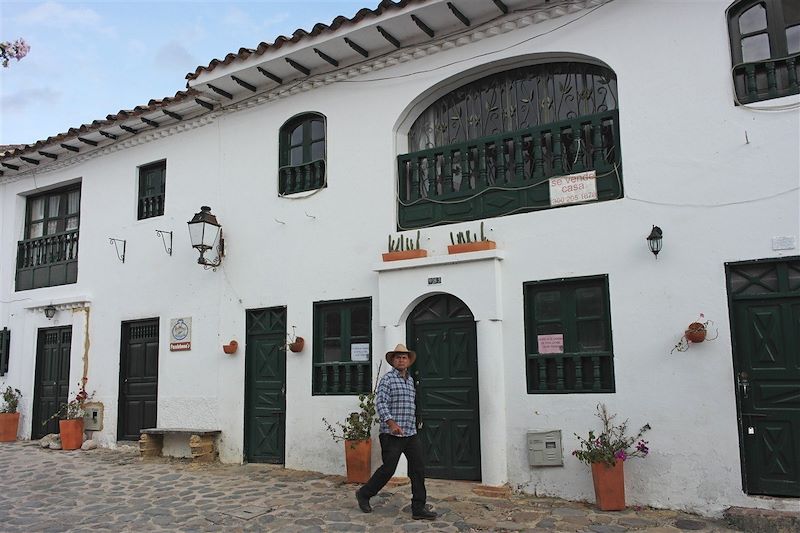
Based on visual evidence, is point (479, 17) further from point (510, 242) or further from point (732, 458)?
point (732, 458)

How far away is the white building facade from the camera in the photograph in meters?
6.55

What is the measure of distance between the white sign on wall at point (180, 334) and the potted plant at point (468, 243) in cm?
487

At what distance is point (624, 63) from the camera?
738cm

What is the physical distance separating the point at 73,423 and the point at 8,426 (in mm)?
2066

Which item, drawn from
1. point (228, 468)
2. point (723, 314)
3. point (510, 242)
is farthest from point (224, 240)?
point (723, 314)

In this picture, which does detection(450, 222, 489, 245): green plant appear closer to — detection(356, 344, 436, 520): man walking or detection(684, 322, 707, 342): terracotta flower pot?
detection(356, 344, 436, 520): man walking

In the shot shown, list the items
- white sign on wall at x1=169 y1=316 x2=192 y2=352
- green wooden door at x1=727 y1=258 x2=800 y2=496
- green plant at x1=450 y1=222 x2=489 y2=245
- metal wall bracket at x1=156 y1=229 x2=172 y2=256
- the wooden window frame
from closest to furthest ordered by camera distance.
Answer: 1. green wooden door at x1=727 y1=258 x2=800 y2=496
2. green plant at x1=450 y1=222 x2=489 y2=245
3. white sign on wall at x1=169 y1=316 x2=192 y2=352
4. metal wall bracket at x1=156 y1=229 x2=172 y2=256
5. the wooden window frame

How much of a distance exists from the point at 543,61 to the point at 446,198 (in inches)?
82.7

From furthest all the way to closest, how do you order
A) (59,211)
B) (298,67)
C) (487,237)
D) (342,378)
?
(59,211), (298,67), (342,378), (487,237)

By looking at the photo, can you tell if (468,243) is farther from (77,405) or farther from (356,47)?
(77,405)

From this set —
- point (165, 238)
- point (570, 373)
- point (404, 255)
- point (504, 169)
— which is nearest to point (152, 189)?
point (165, 238)

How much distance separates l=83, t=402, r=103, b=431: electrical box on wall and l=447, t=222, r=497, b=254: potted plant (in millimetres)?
7292

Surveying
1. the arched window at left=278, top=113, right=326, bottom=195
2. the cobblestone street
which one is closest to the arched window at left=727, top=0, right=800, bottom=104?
the cobblestone street

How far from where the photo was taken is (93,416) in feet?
37.6
